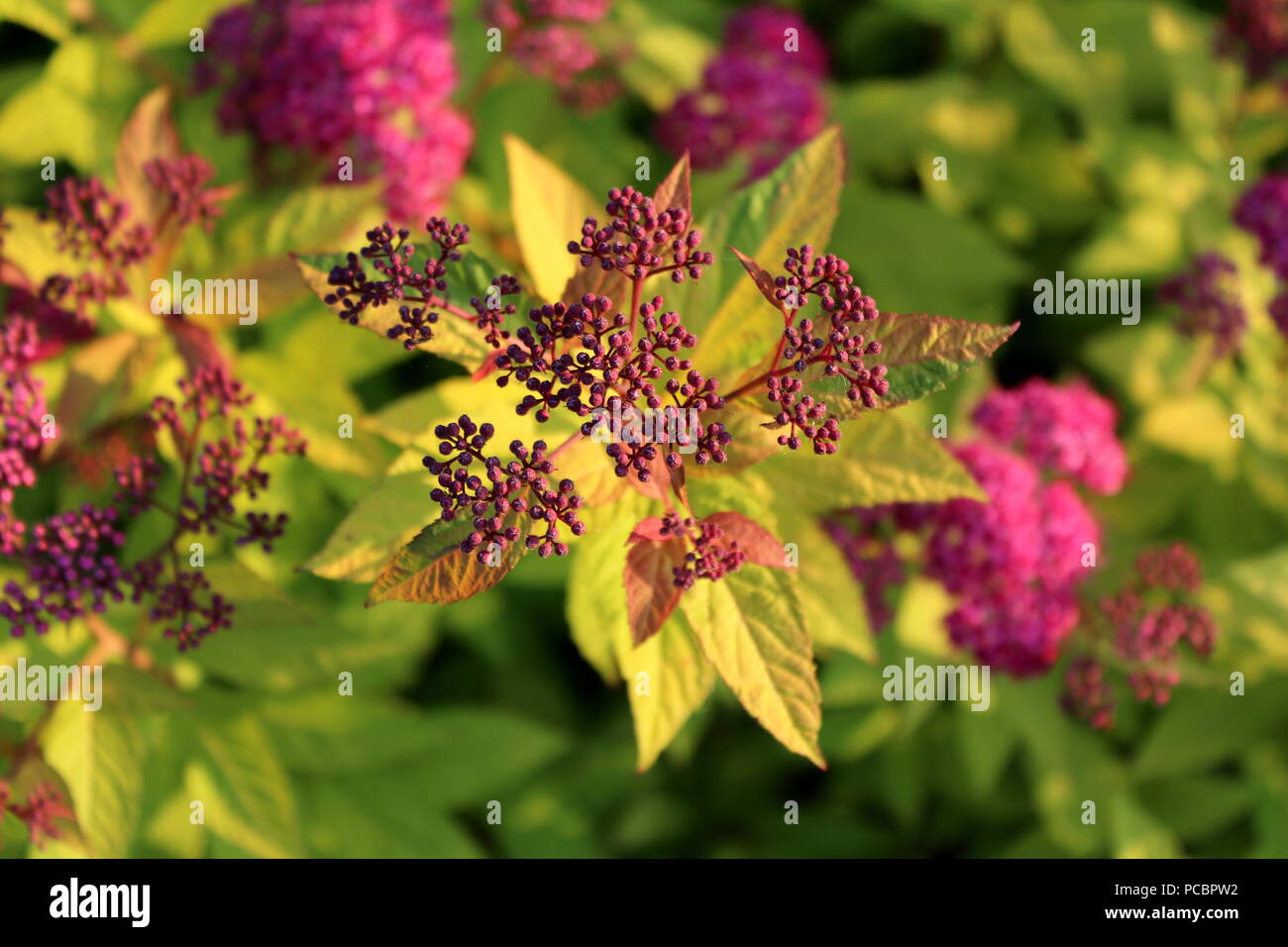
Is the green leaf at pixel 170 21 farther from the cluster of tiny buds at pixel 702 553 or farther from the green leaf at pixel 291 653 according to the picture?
the cluster of tiny buds at pixel 702 553

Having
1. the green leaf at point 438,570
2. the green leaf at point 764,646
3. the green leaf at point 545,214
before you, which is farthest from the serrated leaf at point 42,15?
the green leaf at point 764,646

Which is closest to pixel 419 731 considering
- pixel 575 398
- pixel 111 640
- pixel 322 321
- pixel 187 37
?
pixel 111 640

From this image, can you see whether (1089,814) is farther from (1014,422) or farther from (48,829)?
Result: (48,829)

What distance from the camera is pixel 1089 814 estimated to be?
137 inches

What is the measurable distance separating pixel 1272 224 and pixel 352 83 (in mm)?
2859

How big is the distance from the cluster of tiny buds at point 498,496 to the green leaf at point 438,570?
0.02 m

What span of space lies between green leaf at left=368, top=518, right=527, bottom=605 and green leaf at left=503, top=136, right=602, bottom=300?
2.41ft

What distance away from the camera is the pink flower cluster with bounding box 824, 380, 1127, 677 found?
2.84 metres

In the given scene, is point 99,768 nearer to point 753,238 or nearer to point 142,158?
point 142,158

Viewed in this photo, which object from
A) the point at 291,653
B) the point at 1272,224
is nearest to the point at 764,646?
the point at 291,653

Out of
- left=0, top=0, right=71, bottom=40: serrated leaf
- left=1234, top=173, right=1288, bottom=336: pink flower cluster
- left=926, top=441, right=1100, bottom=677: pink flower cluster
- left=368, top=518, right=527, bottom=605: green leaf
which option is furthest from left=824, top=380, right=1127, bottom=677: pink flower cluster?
left=0, top=0, right=71, bottom=40: serrated leaf

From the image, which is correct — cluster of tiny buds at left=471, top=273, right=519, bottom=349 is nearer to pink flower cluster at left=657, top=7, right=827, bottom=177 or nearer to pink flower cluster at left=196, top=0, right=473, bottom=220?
pink flower cluster at left=196, top=0, right=473, bottom=220

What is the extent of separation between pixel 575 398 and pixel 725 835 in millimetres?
2920

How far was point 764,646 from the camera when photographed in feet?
6.45
